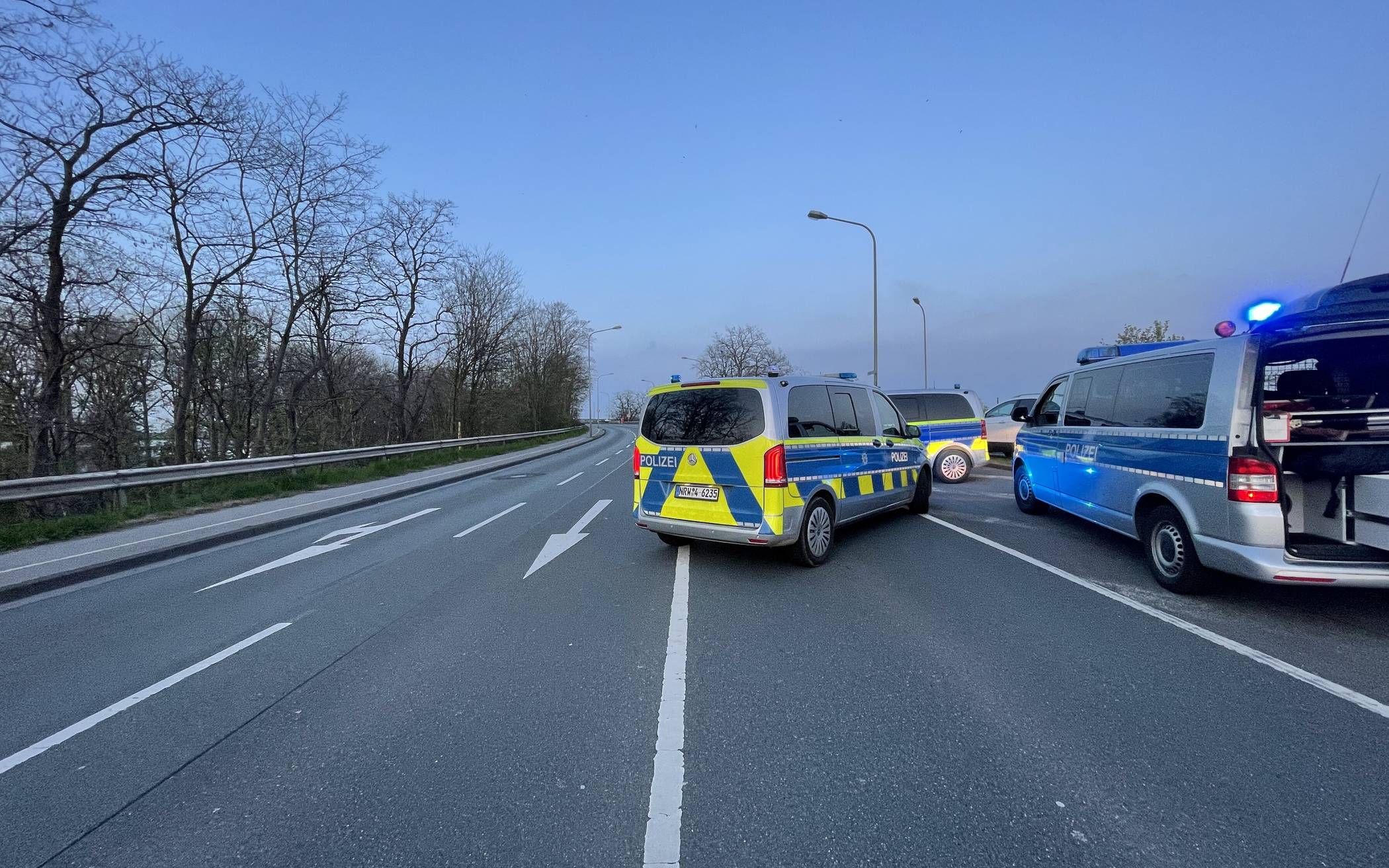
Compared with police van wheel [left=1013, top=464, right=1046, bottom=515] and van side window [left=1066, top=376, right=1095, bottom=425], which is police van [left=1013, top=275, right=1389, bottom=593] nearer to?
van side window [left=1066, top=376, right=1095, bottom=425]

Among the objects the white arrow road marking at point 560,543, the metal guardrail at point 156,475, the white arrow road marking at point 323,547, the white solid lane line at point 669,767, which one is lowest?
the white arrow road marking at point 323,547

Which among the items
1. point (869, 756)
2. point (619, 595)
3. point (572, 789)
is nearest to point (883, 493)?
point (619, 595)

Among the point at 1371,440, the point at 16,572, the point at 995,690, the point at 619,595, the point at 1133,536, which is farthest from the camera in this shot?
the point at 16,572

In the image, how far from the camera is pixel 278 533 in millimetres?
9219

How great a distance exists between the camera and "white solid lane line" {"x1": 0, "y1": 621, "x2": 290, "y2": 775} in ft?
9.64

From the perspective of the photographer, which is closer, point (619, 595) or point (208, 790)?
point (208, 790)

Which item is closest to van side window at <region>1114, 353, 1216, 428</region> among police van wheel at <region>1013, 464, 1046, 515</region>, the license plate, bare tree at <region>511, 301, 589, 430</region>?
police van wheel at <region>1013, 464, 1046, 515</region>

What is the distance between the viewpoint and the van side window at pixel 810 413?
600cm

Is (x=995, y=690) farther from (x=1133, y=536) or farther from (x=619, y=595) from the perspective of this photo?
(x=1133, y=536)

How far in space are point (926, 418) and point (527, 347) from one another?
38.2 meters

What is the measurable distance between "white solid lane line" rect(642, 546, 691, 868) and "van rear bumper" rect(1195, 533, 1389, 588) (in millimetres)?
4135

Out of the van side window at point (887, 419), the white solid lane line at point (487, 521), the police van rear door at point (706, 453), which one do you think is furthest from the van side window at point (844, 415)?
the white solid lane line at point (487, 521)

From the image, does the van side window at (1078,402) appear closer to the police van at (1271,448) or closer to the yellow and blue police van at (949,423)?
the police van at (1271,448)

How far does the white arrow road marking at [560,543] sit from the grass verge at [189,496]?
741cm
